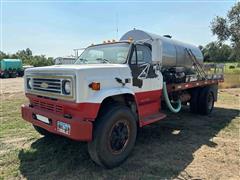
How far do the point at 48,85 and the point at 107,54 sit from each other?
153cm

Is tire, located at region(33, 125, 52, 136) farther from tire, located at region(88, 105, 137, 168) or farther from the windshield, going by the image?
tire, located at region(88, 105, 137, 168)

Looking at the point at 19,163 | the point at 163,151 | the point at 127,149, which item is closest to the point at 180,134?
the point at 163,151

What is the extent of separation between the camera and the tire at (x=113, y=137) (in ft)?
12.0

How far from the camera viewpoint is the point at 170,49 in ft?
22.9

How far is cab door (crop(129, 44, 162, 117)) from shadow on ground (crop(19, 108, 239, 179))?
77 centimetres

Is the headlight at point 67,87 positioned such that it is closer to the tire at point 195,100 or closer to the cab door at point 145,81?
the cab door at point 145,81

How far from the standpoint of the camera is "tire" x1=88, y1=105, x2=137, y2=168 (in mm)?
3662

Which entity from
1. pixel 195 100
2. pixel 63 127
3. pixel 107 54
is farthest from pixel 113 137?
pixel 195 100

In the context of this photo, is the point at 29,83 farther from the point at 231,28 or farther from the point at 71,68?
the point at 231,28

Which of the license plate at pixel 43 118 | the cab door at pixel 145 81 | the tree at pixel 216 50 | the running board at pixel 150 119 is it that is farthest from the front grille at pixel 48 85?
the tree at pixel 216 50

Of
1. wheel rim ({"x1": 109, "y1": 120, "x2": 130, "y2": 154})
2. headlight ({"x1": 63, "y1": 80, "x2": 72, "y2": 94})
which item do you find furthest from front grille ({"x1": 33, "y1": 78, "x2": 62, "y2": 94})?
wheel rim ({"x1": 109, "y1": 120, "x2": 130, "y2": 154})

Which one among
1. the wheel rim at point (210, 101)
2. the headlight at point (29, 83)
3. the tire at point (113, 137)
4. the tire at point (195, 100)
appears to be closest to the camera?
the tire at point (113, 137)

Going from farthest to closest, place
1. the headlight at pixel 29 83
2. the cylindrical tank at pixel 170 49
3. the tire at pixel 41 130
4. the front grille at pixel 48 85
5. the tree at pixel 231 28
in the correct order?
the tree at pixel 231 28, the cylindrical tank at pixel 170 49, the tire at pixel 41 130, the headlight at pixel 29 83, the front grille at pixel 48 85

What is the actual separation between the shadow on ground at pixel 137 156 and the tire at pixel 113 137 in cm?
20
